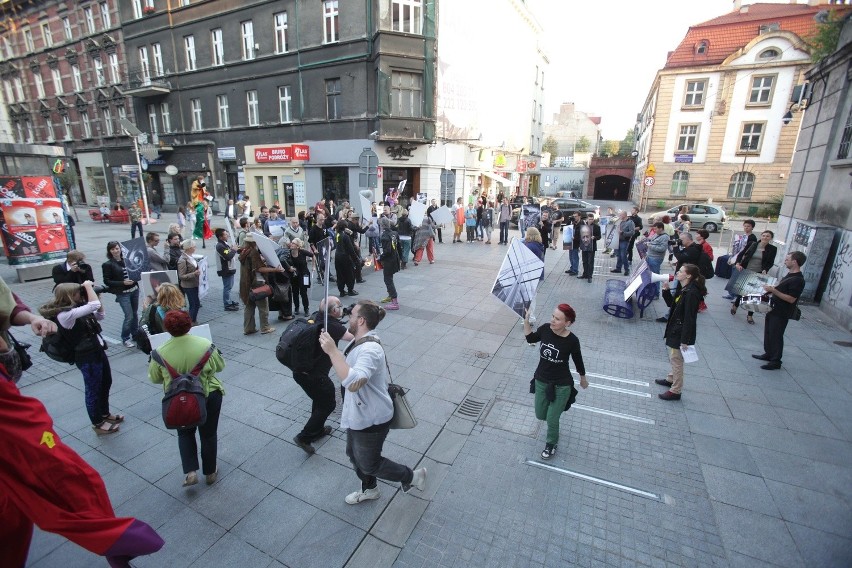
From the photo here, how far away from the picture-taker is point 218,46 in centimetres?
2325

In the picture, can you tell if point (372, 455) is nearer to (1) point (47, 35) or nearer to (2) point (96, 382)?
(2) point (96, 382)

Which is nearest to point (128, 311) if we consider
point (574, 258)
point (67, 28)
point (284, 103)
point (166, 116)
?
point (574, 258)

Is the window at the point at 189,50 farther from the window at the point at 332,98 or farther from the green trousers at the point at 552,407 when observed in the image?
the green trousers at the point at 552,407

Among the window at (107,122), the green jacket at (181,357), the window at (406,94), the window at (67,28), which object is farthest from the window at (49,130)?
the green jacket at (181,357)

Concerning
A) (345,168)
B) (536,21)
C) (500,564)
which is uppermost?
(536,21)

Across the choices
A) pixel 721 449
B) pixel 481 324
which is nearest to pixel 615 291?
pixel 481 324

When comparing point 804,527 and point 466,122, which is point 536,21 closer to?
point 466,122

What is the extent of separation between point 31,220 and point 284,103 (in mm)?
14485

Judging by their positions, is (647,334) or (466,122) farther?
(466,122)

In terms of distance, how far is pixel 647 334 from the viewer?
7820mm

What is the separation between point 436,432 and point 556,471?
1361 mm

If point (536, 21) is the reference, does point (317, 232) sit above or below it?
Answer: below

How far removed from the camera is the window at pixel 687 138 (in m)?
31.4

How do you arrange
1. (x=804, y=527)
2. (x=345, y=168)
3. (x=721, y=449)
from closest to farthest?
(x=804, y=527) → (x=721, y=449) → (x=345, y=168)
